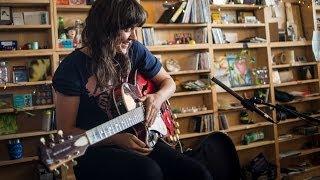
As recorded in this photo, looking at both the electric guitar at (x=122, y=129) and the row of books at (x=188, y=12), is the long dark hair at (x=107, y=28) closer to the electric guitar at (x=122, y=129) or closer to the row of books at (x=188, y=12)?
the electric guitar at (x=122, y=129)

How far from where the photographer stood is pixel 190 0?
3062mm

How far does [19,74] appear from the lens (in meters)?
2.66

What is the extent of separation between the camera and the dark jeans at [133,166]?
52.1 inches

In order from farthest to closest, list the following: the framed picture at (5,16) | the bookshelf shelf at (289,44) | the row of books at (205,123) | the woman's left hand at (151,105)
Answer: the bookshelf shelf at (289,44)
the row of books at (205,123)
the framed picture at (5,16)
the woman's left hand at (151,105)

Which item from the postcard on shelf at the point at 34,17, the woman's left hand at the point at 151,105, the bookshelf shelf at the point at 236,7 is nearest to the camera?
the woman's left hand at the point at 151,105

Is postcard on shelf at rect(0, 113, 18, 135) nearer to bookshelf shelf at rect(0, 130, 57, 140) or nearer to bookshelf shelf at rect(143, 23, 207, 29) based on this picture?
bookshelf shelf at rect(0, 130, 57, 140)

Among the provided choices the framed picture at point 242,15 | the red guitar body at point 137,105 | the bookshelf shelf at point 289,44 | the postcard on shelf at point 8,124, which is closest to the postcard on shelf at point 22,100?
the postcard on shelf at point 8,124

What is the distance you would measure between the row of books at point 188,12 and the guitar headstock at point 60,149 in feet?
6.60

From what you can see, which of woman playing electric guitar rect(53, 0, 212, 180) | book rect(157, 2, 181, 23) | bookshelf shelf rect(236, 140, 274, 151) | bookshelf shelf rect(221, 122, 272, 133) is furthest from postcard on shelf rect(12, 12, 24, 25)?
bookshelf shelf rect(236, 140, 274, 151)

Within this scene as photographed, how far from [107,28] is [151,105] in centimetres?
40

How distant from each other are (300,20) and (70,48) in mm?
2732

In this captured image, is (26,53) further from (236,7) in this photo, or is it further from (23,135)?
(236,7)

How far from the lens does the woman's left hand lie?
5.08ft

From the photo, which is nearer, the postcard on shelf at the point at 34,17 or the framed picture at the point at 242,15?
the postcard on shelf at the point at 34,17
